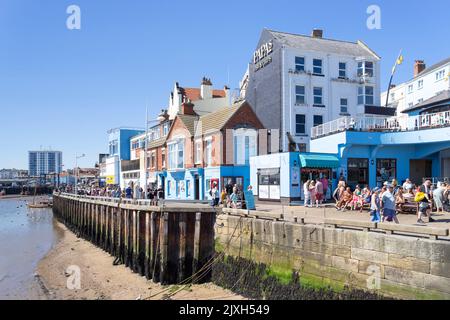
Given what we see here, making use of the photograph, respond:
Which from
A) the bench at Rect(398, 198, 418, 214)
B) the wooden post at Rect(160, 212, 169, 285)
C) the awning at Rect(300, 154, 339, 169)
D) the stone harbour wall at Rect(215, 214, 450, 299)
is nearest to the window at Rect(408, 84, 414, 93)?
the awning at Rect(300, 154, 339, 169)

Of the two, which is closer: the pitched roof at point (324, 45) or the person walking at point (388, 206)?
the person walking at point (388, 206)

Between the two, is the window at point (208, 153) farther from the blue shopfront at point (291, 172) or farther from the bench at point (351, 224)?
the bench at point (351, 224)

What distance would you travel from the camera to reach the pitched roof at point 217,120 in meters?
29.9

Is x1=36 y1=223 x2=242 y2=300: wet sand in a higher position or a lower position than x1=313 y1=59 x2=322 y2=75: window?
lower

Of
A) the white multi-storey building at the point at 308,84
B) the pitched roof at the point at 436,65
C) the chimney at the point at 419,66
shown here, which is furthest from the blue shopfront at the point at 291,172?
the chimney at the point at 419,66

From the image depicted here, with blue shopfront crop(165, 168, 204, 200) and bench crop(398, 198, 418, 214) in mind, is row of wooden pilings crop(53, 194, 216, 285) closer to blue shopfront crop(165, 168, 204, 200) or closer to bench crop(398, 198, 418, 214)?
bench crop(398, 198, 418, 214)

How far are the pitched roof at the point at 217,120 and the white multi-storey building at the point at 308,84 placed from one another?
3.81m

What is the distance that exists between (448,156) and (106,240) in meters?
21.5

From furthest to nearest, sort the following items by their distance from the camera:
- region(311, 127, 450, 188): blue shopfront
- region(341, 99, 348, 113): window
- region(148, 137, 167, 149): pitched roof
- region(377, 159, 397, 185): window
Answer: region(148, 137, 167, 149): pitched roof < region(341, 99, 348, 113): window < region(377, 159, 397, 185): window < region(311, 127, 450, 188): blue shopfront

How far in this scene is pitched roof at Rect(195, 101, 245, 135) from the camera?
29.9 meters

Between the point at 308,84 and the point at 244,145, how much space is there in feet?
24.7

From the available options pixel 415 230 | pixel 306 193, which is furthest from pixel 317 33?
pixel 415 230

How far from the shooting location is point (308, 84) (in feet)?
107
